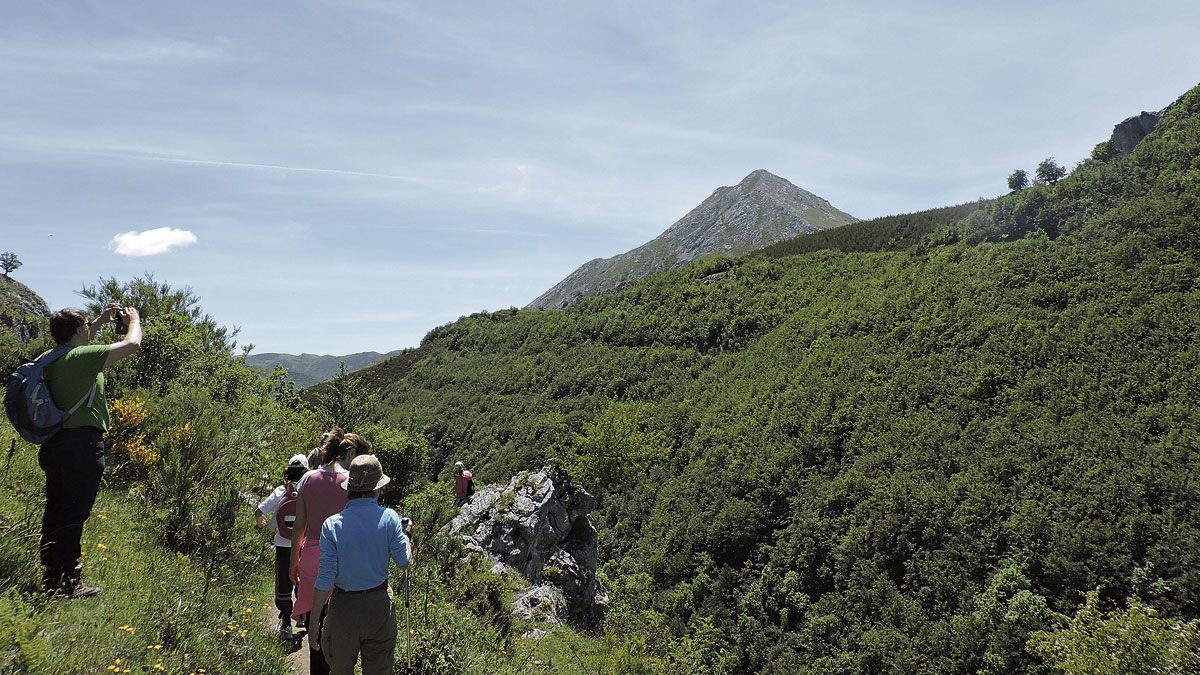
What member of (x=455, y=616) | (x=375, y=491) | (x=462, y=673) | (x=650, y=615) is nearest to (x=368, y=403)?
(x=650, y=615)

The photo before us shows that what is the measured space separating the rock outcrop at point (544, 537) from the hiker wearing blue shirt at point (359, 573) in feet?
33.0

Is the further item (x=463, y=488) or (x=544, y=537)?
(x=463, y=488)

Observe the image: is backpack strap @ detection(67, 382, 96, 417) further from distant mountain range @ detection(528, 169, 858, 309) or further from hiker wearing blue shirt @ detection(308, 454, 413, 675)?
distant mountain range @ detection(528, 169, 858, 309)

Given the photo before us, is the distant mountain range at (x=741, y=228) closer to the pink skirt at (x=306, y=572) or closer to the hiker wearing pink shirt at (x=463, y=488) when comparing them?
the hiker wearing pink shirt at (x=463, y=488)

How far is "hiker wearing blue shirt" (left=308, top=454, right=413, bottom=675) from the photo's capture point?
322 centimetres

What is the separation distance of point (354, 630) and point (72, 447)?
7.69 feet

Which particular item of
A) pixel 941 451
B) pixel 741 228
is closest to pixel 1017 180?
pixel 941 451

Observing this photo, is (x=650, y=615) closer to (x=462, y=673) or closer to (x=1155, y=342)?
(x=462, y=673)

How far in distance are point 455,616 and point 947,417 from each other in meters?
26.9

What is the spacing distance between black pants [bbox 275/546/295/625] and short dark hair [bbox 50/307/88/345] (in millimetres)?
2462

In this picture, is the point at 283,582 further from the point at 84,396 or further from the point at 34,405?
the point at 34,405

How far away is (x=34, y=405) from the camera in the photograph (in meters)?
3.44

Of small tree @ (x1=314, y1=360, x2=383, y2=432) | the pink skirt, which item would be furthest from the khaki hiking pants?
small tree @ (x1=314, y1=360, x2=383, y2=432)

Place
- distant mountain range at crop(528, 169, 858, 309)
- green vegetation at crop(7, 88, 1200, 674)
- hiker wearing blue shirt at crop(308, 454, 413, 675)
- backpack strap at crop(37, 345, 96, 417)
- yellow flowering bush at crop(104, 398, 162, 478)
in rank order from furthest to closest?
distant mountain range at crop(528, 169, 858, 309), yellow flowering bush at crop(104, 398, 162, 478), green vegetation at crop(7, 88, 1200, 674), backpack strap at crop(37, 345, 96, 417), hiker wearing blue shirt at crop(308, 454, 413, 675)
